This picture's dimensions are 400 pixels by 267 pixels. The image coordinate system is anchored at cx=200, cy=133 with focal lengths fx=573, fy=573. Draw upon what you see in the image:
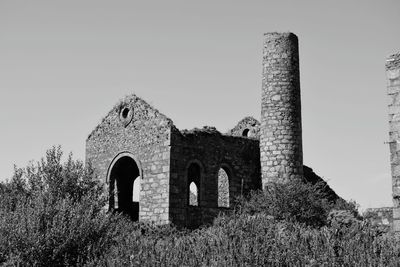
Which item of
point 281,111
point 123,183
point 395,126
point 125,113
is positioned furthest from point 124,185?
point 395,126

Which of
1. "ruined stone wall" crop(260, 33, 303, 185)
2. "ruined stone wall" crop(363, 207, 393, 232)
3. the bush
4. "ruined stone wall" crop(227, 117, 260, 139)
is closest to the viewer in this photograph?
the bush

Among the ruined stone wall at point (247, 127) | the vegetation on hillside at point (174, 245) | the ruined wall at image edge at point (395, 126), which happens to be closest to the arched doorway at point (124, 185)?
the ruined stone wall at point (247, 127)

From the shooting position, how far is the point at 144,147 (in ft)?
69.9

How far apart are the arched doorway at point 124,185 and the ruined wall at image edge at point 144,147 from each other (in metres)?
0.40

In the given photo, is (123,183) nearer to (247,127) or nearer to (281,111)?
(247,127)

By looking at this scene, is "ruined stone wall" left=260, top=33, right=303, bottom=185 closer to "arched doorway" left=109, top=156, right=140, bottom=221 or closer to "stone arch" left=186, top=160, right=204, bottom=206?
"stone arch" left=186, top=160, right=204, bottom=206

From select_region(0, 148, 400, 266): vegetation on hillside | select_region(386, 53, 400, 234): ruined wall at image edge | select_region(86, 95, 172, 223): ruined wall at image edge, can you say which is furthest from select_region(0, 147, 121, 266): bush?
select_region(86, 95, 172, 223): ruined wall at image edge

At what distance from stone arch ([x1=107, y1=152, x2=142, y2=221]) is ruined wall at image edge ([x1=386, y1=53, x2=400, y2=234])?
13.2m

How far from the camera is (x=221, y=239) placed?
405 inches

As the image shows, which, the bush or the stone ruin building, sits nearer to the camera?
the bush

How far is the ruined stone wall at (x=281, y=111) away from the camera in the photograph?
2112 cm

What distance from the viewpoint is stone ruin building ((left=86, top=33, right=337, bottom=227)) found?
20312 mm

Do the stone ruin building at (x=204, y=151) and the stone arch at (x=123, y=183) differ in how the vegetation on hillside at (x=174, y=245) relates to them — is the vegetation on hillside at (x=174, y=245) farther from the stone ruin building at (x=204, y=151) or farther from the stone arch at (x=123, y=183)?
the stone arch at (x=123, y=183)

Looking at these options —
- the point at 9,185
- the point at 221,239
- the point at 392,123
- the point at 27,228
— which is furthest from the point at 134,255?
the point at 9,185
